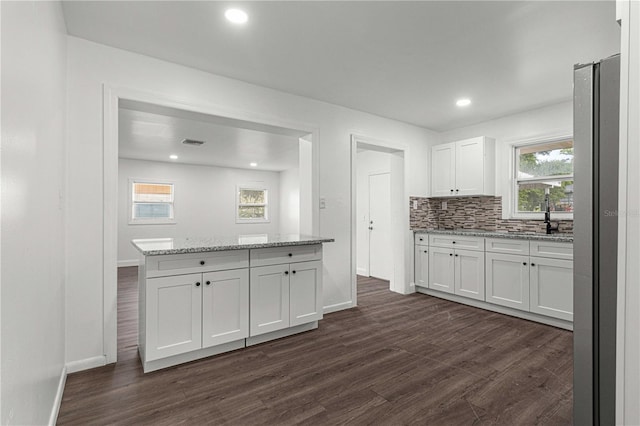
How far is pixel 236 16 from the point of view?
2234mm

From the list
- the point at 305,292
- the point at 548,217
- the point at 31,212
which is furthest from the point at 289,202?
the point at 31,212

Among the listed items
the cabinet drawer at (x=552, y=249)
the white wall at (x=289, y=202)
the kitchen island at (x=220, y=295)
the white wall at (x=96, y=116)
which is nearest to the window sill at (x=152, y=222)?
the white wall at (x=289, y=202)

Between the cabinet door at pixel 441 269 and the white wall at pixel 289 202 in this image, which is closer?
the cabinet door at pixel 441 269

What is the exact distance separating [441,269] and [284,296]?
2.55 meters

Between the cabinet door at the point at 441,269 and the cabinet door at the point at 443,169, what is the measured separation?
0.92 metres

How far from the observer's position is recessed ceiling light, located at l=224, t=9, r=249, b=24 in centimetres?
218

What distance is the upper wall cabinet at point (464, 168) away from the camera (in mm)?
4453

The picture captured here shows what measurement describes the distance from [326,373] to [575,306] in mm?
1689

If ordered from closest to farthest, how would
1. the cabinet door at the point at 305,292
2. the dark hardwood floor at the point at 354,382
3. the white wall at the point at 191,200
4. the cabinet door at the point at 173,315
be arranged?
the dark hardwood floor at the point at 354,382
the cabinet door at the point at 173,315
the cabinet door at the point at 305,292
the white wall at the point at 191,200

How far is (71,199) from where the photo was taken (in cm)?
247

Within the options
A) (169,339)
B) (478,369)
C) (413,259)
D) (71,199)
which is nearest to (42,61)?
(71,199)

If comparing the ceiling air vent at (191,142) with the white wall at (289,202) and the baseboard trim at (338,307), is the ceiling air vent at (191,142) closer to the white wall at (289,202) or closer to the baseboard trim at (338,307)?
the white wall at (289,202)

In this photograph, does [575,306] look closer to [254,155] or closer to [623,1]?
[623,1]

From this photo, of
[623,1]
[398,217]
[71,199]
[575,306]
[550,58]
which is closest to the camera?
[623,1]
